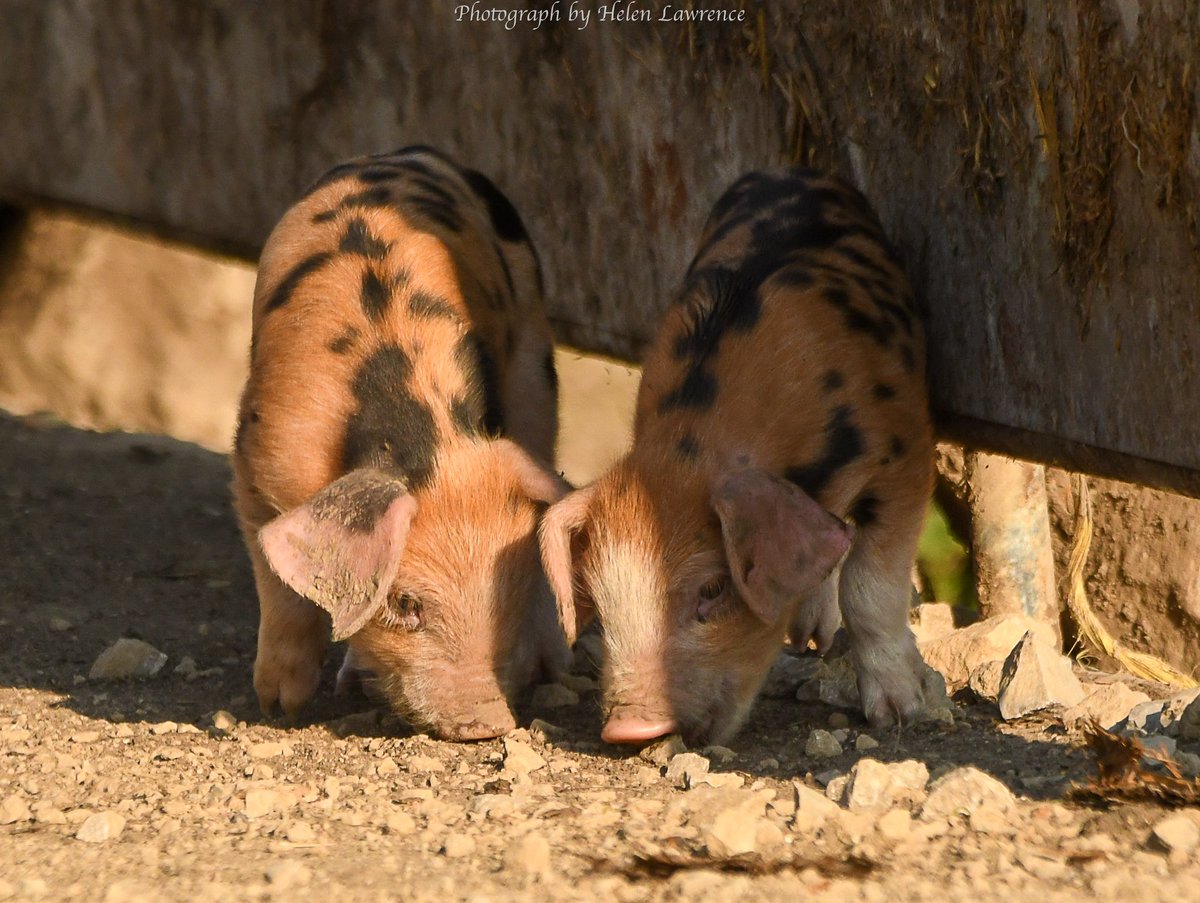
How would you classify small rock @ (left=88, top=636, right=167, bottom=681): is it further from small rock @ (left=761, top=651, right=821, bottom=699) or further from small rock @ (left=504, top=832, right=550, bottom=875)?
small rock @ (left=504, top=832, right=550, bottom=875)

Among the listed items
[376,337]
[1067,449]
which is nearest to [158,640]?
[376,337]

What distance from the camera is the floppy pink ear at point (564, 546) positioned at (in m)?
4.53

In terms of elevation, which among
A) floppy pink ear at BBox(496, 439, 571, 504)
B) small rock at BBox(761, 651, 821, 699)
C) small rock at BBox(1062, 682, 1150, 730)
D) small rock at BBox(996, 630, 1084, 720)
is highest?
floppy pink ear at BBox(496, 439, 571, 504)

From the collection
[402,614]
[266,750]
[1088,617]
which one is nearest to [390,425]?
[402,614]

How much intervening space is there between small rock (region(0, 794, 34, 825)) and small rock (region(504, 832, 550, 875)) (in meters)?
1.27

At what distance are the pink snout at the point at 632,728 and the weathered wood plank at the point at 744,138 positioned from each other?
4.81 feet

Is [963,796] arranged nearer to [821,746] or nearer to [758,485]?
[821,746]

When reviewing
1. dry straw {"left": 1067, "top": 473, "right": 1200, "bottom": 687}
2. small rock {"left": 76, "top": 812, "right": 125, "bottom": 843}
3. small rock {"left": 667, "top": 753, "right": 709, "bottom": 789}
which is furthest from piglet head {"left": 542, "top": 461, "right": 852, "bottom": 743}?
dry straw {"left": 1067, "top": 473, "right": 1200, "bottom": 687}

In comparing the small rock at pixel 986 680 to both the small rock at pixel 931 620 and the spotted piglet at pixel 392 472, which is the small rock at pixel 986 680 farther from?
the spotted piglet at pixel 392 472

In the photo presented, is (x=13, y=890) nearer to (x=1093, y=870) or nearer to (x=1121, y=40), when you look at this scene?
(x=1093, y=870)

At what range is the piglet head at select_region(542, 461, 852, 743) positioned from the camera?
173 inches

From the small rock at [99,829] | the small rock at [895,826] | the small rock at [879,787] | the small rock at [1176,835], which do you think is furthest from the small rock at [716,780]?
the small rock at [99,829]

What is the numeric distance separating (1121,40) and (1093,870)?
2125 mm

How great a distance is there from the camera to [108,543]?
7.41 metres
